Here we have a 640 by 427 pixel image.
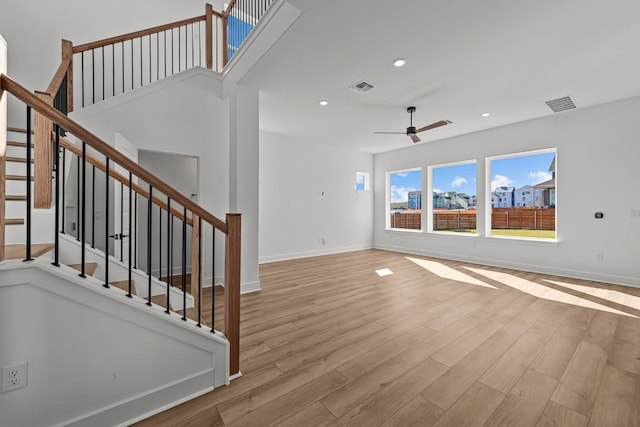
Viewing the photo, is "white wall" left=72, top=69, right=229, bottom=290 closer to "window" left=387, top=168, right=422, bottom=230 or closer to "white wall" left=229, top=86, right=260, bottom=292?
"white wall" left=229, top=86, right=260, bottom=292

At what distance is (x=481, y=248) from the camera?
5.62m

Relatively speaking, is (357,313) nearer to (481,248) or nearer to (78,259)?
(78,259)

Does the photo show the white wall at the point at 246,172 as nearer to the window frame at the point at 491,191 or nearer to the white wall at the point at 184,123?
the white wall at the point at 184,123

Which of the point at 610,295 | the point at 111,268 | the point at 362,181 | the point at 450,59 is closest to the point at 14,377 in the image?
the point at 111,268

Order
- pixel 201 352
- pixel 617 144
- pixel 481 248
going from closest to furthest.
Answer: pixel 201 352, pixel 617 144, pixel 481 248

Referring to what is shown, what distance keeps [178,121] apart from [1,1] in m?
2.59

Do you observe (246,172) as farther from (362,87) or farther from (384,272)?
(384,272)

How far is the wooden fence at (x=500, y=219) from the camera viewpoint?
201 inches

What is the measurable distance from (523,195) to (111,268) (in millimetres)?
6902

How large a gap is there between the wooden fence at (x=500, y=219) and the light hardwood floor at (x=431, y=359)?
160 cm

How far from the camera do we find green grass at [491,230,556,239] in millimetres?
5030

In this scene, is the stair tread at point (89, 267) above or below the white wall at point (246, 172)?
below

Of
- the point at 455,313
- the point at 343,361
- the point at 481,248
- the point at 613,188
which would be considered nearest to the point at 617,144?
the point at 613,188

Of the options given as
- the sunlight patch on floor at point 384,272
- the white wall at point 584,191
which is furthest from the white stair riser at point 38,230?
the white wall at point 584,191
